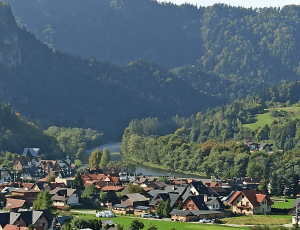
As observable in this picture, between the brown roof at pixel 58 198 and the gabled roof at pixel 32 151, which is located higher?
the gabled roof at pixel 32 151

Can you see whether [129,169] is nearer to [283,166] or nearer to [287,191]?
[283,166]

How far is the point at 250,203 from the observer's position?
8762 cm

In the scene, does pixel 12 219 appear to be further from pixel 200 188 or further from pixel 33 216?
pixel 200 188

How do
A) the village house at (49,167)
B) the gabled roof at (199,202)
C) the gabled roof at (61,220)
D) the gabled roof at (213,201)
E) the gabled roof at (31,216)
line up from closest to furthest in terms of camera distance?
the gabled roof at (61,220) → the gabled roof at (31,216) → the gabled roof at (199,202) → the gabled roof at (213,201) → the village house at (49,167)

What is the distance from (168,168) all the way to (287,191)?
54.0 metres

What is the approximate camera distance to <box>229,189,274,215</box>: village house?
8738 centimetres

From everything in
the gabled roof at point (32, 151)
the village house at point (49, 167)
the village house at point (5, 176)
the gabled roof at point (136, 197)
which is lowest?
the gabled roof at point (136, 197)

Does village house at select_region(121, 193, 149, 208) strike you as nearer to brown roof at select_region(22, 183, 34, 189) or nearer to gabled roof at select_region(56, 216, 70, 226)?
brown roof at select_region(22, 183, 34, 189)

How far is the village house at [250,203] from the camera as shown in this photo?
87.4 metres

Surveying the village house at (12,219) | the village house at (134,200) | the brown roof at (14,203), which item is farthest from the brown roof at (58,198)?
the village house at (12,219)

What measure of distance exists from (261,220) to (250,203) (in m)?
8.36

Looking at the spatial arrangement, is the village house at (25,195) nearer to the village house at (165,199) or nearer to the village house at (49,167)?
the village house at (165,199)

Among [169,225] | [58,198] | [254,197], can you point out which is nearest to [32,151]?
[58,198]

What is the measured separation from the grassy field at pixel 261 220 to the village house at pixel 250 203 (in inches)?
133
